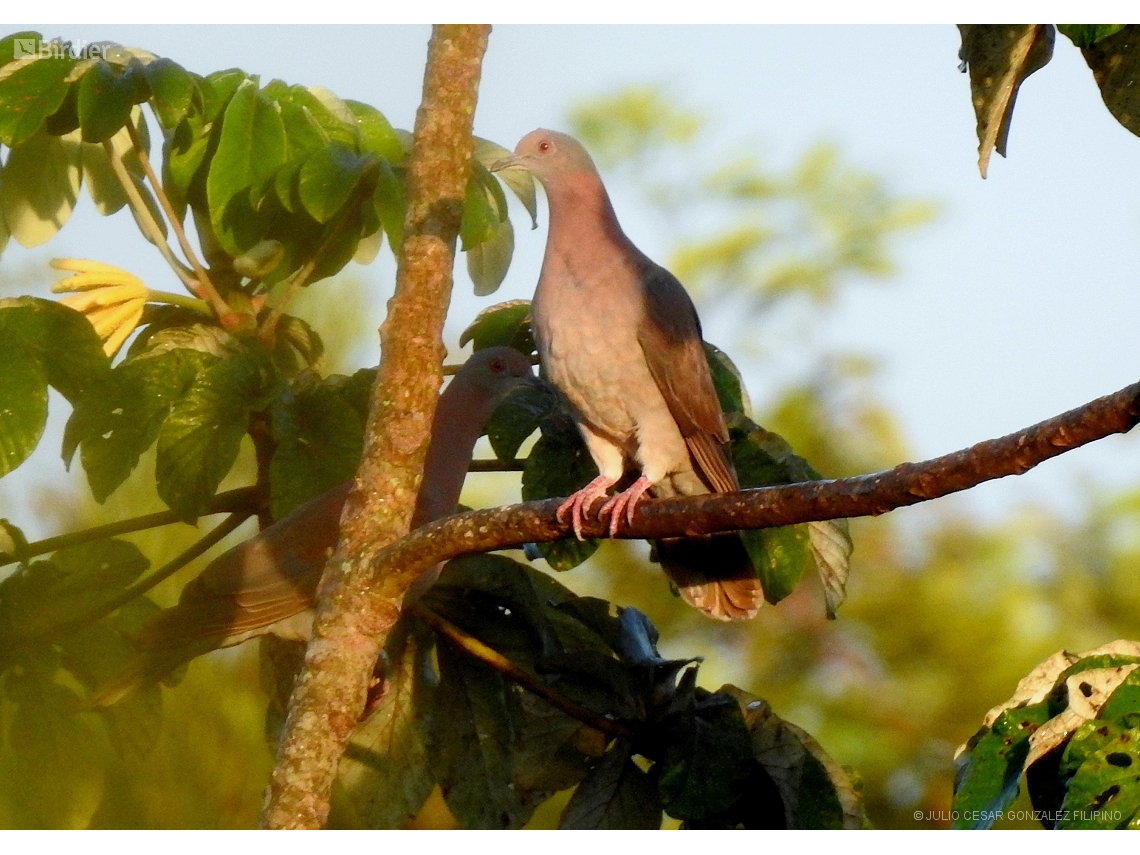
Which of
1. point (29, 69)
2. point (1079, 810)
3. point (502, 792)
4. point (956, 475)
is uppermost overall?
point (29, 69)

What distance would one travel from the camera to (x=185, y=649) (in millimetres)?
2699

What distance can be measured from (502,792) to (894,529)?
3366 millimetres

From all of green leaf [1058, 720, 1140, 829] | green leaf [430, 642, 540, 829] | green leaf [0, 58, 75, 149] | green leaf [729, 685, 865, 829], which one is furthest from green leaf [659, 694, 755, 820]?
green leaf [0, 58, 75, 149]

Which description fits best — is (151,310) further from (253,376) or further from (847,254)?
(847,254)

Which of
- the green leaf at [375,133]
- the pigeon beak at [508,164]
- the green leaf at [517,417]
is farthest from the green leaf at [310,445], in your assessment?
the pigeon beak at [508,164]

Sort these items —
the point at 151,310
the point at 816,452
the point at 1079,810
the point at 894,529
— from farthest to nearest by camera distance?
the point at 894,529 → the point at 816,452 → the point at 151,310 → the point at 1079,810

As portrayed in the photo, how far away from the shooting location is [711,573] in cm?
253

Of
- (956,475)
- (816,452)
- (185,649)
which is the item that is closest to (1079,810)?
(956,475)

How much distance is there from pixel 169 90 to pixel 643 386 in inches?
40.1

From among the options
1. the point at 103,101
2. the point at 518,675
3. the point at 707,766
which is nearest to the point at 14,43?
the point at 103,101

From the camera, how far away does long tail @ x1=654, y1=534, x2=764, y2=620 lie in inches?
99.3

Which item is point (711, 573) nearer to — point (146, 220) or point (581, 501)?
point (581, 501)

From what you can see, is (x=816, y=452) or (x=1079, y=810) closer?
(x=1079, y=810)

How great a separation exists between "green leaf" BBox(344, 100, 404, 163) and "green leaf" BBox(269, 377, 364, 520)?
60 centimetres
